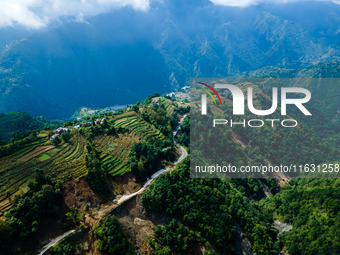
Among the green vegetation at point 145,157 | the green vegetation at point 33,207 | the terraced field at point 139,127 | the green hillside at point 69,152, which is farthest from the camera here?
the terraced field at point 139,127

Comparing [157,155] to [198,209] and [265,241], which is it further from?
[265,241]

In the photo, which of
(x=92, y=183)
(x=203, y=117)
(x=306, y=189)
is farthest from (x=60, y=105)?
(x=306, y=189)

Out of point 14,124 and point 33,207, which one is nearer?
point 33,207

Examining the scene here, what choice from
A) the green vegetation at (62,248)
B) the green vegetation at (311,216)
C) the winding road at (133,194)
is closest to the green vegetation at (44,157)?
the winding road at (133,194)

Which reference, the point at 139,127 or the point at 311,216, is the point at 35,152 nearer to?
the point at 139,127

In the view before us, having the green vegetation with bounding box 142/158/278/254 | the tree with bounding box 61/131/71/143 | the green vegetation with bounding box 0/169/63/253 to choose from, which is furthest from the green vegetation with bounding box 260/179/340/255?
the tree with bounding box 61/131/71/143

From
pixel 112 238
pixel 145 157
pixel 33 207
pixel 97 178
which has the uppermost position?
pixel 145 157

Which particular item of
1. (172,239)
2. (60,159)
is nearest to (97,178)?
(60,159)

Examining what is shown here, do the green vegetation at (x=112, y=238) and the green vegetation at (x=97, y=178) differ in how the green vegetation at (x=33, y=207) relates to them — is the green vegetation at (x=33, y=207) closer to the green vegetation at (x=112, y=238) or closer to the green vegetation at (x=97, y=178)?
the green vegetation at (x=97, y=178)

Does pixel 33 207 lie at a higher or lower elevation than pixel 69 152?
lower
